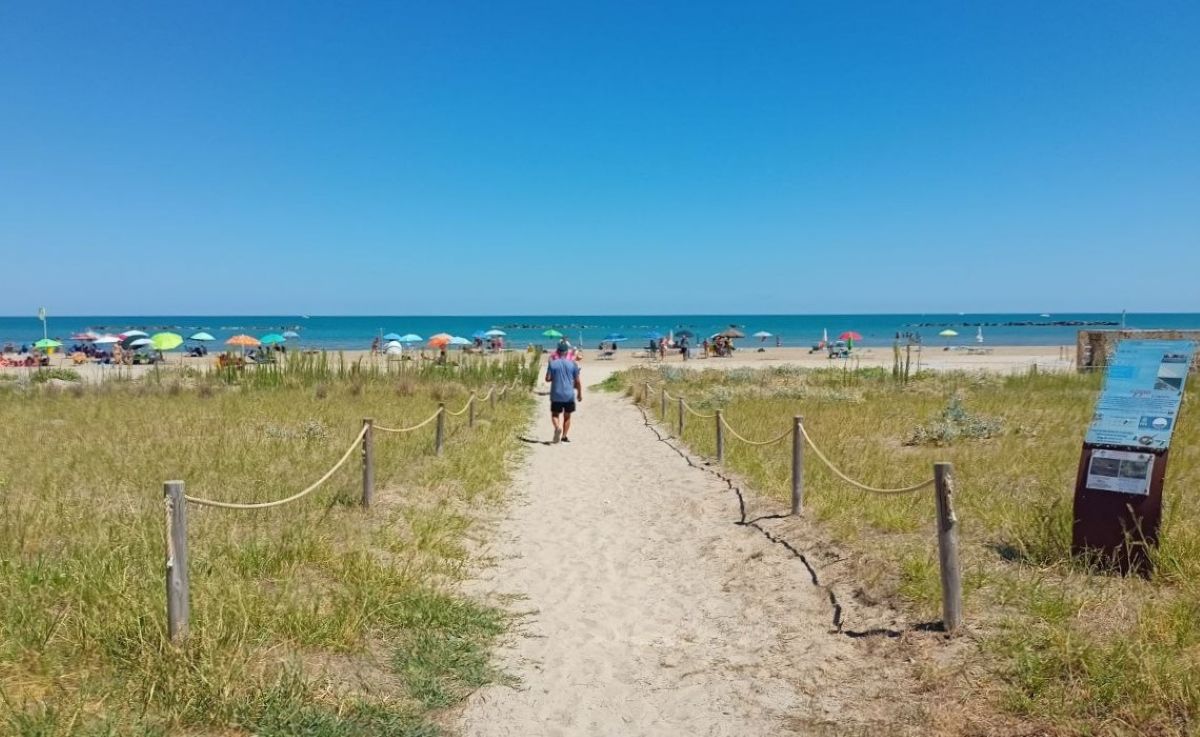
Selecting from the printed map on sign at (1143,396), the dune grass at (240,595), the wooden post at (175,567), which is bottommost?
the dune grass at (240,595)

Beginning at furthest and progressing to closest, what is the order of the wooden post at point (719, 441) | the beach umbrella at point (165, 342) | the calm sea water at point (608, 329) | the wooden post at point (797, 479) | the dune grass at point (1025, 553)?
the calm sea water at point (608, 329) → the beach umbrella at point (165, 342) → the wooden post at point (719, 441) → the wooden post at point (797, 479) → the dune grass at point (1025, 553)

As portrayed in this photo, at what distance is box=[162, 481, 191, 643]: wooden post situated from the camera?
3996 mm

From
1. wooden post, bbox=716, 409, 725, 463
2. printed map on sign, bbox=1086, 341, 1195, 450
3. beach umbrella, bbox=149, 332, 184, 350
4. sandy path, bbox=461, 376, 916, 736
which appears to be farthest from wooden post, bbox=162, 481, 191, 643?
beach umbrella, bbox=149, 332, 184, 350

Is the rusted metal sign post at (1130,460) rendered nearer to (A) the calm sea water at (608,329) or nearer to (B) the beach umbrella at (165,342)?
(B) the beach umbrella at (165,342)

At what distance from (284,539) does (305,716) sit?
226cm

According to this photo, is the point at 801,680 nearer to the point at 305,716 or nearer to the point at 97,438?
the point at 305,716

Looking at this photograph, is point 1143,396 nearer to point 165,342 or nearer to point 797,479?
point 797,479

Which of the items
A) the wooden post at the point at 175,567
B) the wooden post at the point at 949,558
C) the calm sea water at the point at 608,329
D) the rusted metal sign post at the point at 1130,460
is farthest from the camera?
the calm sea water at the point at 608,329

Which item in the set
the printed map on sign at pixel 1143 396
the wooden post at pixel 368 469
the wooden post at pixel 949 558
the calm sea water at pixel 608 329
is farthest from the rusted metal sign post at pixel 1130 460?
the calm sea water at pixel 608 329

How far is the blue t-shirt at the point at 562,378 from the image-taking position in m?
13.0

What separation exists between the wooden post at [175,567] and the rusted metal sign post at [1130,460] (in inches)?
227

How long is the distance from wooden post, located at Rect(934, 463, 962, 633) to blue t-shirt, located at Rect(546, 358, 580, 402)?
8.77m

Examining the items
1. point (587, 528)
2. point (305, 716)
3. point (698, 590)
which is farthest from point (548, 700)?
point (587, 528)

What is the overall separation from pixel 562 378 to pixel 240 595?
8764 millimetres
